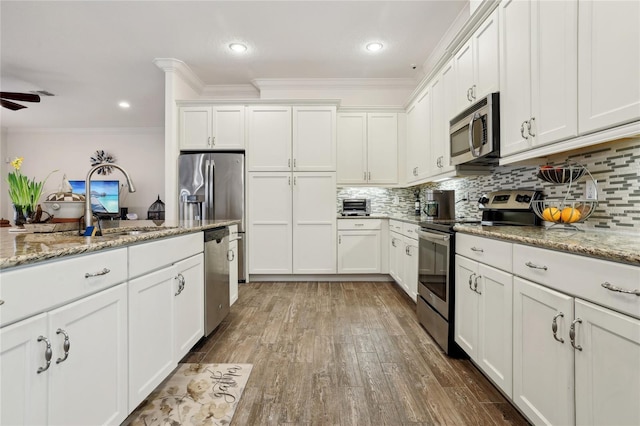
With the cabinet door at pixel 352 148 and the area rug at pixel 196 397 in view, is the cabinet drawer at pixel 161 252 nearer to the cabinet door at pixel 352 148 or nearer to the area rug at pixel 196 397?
the area rug at pixel 196 397

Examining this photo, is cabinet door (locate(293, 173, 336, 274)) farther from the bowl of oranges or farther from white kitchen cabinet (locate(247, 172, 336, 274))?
the bowl of oranges

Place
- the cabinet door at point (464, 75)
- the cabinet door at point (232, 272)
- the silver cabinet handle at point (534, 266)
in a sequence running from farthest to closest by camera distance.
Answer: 1. the cabinet door at point (232, 272)
2. the cabinet door at point (464, 75)
3. the silver cabinet handle at point (534, 266)

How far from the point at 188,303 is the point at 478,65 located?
2.67 m

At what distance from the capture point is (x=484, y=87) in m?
2.20

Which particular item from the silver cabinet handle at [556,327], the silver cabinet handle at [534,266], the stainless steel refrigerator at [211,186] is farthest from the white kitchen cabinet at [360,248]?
the silver cabinet handle at [556,327]

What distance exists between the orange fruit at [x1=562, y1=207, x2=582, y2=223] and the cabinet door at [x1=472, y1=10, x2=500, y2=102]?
0.96 m

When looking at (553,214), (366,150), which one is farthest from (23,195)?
(366,150)

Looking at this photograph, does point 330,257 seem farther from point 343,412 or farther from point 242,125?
point 343,412

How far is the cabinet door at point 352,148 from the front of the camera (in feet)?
14.2

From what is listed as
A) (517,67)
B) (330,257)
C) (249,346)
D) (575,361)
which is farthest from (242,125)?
(575,361)

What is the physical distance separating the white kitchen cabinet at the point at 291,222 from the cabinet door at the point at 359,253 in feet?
0.46

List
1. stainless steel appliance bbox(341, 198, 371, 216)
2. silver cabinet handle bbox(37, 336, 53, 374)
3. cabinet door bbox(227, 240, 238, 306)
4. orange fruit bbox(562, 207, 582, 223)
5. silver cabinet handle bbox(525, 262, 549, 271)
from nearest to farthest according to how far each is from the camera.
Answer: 1. silver cabinet handle bbox(37, 336, 53, 374)
2. silver cabinet handle bbox(525, 262, 549, 271)
3. orange fruit bbox(562, 207, 582, 223)
4. cabinet door bbox(227, 240, 238, 306)
5. stainless steel appliance bbox(341, 198, 371, 216)

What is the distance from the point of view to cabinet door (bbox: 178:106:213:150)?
4086 millimetres

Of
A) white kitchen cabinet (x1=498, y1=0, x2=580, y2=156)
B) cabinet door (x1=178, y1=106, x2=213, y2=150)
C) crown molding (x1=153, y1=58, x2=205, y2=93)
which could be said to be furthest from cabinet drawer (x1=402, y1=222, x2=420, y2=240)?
crown molding (x1=153, y1=58, x2=205, y2=93)
